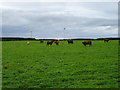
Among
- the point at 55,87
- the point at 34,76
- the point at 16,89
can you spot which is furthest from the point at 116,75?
the point at 16,89

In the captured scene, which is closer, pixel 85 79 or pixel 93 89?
pixel 93 89

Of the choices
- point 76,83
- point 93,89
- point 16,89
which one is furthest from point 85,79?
point 16,89

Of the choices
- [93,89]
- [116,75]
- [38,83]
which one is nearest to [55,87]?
[38,83]

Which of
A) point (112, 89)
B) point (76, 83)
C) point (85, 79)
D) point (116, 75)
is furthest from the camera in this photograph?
point (116, 75)

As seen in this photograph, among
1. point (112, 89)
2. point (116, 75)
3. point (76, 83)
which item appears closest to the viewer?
point (112, 89)

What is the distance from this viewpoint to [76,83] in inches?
307

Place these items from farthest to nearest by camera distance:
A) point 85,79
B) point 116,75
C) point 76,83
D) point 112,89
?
1. point 116,75
2. point 85,79
3. point 76,83
4. point 112,89

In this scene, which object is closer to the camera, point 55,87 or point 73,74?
point 55,87

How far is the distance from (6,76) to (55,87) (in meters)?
3.25

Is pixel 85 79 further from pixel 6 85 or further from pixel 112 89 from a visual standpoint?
pixel 6 85

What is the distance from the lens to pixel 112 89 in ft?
22.9

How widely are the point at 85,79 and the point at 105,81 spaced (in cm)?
93

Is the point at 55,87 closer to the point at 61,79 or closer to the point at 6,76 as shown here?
the point at 61,79

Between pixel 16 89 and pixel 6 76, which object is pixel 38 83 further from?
pixel 6 76
